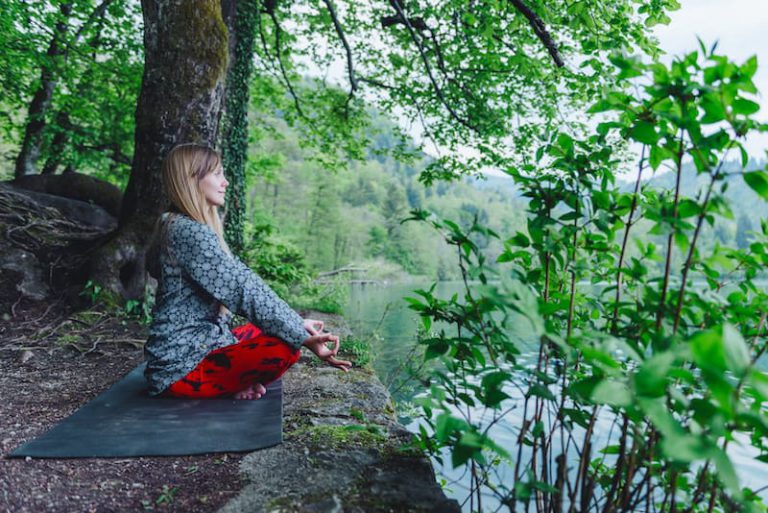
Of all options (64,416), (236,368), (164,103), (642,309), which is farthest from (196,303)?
(164,103)

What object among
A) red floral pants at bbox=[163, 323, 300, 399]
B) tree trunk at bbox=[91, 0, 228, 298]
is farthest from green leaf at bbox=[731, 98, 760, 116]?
tree trunk at bbox=[91, 0, 228, 298]

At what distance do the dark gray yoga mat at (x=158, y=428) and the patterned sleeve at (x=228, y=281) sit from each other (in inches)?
17.5

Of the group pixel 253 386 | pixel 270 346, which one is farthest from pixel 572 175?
pixel 253 386

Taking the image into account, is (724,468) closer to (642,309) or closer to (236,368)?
(642,309)

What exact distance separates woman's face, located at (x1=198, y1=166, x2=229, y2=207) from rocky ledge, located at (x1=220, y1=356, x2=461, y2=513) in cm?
127

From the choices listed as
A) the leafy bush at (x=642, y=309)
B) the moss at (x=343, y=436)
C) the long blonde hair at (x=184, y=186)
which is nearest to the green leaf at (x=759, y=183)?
the leafy bush at (x=642, y=309)

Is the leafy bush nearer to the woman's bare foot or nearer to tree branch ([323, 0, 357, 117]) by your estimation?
the woman's bare foot

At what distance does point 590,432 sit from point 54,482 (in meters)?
1.95

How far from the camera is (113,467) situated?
6.33 ft

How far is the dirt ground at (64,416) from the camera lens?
66.2 inches

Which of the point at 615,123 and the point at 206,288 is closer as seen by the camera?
the point at 615,123

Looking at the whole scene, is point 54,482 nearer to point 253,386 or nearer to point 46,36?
point 253,386

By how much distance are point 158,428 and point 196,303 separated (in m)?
0.72

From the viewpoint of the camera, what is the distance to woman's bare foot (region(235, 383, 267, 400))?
8.89 ft
